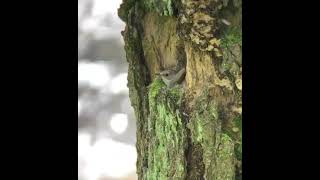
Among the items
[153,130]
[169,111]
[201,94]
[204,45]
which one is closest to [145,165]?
[153,130]

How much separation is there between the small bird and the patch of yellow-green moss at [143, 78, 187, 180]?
0.02 meters

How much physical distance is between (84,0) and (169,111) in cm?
161

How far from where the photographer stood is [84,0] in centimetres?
300

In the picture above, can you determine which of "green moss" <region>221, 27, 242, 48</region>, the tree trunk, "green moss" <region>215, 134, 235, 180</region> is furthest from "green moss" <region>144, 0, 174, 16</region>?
"green moss" <region>215, 134, 235, 180</region>

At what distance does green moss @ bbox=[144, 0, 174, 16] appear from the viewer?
1.54 metres

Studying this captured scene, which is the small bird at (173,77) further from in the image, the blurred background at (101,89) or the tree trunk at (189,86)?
the blurred background at (101,89)

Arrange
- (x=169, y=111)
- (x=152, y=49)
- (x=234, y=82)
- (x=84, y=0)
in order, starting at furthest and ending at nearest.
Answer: (x=84, y=0) → (x=152, y=49) → (x=169, y=111) → (x=234, y=82)

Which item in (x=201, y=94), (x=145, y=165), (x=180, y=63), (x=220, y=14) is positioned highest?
(x=220, y=14)

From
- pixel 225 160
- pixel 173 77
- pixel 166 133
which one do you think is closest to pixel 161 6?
pixel 173 77

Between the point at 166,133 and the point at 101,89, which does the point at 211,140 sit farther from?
the point at 101,89

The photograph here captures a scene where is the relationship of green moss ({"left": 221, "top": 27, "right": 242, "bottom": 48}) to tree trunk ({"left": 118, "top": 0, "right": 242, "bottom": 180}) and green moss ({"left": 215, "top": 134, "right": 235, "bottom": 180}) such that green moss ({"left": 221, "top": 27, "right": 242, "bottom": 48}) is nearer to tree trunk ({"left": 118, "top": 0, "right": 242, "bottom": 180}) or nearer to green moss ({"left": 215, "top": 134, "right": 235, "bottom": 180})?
tree trunk ({"left": 118, "top": 0, "right": 242, "bottom": 180})

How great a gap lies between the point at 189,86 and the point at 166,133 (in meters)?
0.18

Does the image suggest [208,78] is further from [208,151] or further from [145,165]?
[145,165]

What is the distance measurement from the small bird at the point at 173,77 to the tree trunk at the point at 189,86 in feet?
0.06
